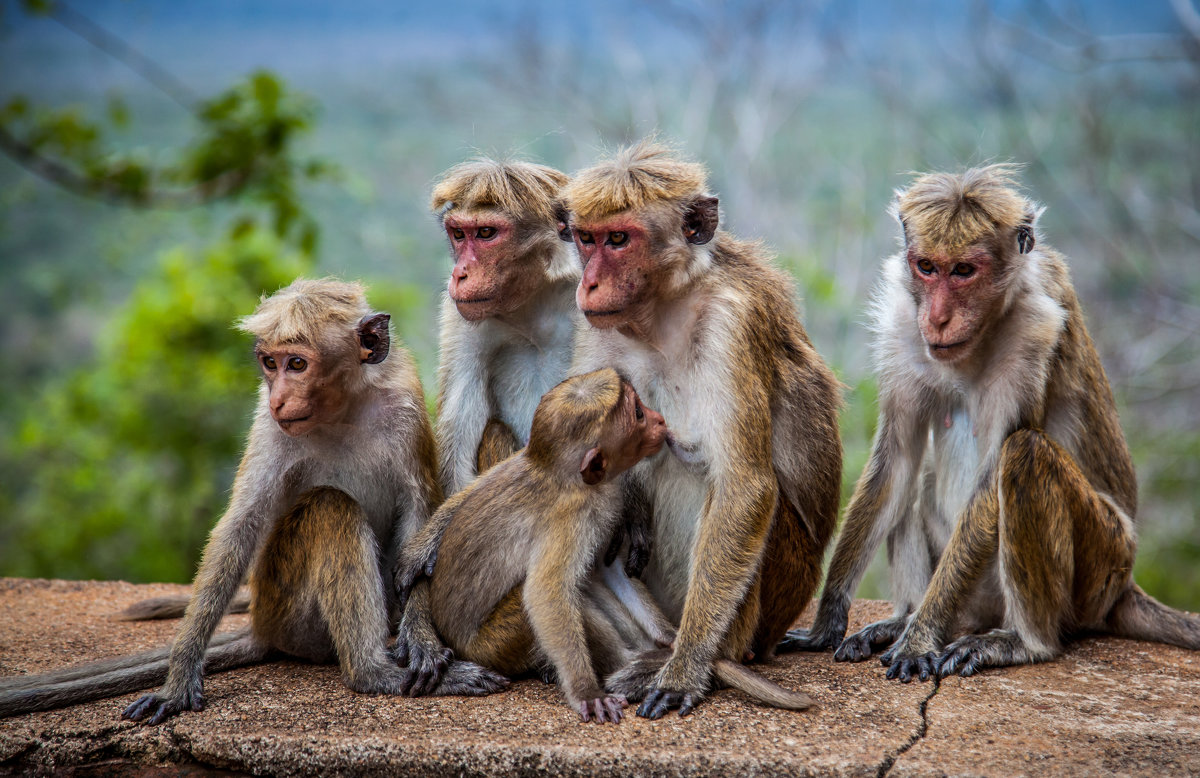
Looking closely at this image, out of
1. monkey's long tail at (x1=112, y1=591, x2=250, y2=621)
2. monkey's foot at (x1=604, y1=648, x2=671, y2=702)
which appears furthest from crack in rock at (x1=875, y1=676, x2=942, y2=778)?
monkey's long tail at (x1=112, y1=591, x2=250, y2=621)

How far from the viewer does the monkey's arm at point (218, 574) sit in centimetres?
462

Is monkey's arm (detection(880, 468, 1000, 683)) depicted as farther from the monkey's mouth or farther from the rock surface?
the monkey's mouth

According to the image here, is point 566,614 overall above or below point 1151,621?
below

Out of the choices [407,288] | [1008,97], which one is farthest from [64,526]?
[1008,97]

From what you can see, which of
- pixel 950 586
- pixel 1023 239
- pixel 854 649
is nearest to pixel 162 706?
pixel 854 649

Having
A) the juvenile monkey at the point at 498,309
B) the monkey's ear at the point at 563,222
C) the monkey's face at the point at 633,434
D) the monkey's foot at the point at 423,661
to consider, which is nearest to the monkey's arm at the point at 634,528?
the monkey's face at the point at 633,434

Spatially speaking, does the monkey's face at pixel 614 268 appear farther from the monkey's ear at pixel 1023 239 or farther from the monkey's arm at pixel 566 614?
the monkey's ear at pixel 1023 239

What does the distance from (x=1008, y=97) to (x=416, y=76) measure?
31.8 feet

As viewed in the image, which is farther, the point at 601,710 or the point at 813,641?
the point at 813,641

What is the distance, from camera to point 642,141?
5176 millimetres

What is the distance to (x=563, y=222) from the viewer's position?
204 inches

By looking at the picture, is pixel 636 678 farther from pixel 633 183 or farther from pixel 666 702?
pixel 633 183

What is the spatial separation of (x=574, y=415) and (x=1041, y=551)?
7.34 ft

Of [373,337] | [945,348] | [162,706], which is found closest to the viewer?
[162,706]
